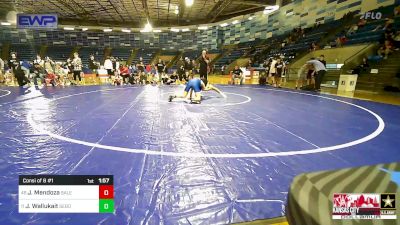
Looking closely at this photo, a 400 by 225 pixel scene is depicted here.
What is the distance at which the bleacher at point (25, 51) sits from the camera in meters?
32.3

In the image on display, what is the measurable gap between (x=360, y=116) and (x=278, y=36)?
23825mm

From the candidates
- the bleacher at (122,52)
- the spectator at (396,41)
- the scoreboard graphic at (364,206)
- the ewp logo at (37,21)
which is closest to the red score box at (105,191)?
the scoreboard graphic at (364,206)

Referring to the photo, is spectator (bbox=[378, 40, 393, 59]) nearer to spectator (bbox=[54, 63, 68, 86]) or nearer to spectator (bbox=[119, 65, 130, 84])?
spectator (bbox=[119, 65, 130, 84])

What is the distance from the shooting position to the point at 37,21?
605 inches

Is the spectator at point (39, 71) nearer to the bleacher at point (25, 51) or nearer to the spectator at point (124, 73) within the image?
the spectator at point (124, 73)

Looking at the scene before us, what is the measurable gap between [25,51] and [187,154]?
39.0 meters

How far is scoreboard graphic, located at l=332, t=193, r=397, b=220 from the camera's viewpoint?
2.32ft

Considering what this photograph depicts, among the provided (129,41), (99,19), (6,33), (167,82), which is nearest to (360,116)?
(167,82)

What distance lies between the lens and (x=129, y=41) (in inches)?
1428

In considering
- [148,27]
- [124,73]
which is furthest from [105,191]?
[148,27]

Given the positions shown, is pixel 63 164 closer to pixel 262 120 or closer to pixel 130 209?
pixel 130 209

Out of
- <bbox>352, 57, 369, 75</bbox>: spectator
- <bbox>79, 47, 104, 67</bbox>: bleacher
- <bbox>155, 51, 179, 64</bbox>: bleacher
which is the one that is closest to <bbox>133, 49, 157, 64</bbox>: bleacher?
<bbox>155, 51, 179, 64</bbox>: bleacher

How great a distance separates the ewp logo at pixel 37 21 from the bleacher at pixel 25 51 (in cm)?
2069

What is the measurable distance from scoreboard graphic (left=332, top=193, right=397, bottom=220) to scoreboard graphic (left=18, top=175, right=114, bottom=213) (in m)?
1.17
